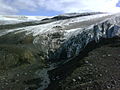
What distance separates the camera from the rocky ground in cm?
2667

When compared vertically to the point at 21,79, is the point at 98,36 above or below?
above

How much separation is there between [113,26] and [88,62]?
48.6 feet

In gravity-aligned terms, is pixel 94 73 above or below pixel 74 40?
below

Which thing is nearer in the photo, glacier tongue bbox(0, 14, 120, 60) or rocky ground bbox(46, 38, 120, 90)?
rocky ground bbox(46, 38, 120, 90)

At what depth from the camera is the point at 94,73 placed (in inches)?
1152

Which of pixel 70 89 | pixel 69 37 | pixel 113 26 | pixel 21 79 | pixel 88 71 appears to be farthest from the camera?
pixel 69 37

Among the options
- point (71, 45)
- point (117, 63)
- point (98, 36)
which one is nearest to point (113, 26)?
point (98, 36)

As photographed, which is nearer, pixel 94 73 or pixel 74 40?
pixel 94 73

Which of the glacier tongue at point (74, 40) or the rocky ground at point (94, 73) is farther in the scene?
the glacier tongue at point (74, 40)

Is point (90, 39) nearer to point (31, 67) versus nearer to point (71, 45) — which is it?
point (71, 45)

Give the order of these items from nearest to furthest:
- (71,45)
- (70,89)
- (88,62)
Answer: (70,89) < (88,62) < (71,45)

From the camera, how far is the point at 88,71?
99.1 feet

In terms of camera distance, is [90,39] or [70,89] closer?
[70,89]

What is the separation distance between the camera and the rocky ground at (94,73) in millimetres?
26672
